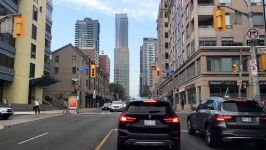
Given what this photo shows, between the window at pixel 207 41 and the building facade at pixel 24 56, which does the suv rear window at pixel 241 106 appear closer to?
the window at pixel 207 41

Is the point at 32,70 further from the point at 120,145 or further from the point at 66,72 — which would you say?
the point at 120,145

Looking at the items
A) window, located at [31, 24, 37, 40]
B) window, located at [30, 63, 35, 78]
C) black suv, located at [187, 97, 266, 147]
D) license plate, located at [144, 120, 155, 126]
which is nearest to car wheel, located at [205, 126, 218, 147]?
black suv, located at [187, 97, 266, 147]

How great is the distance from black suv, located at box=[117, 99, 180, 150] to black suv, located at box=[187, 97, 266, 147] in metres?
2.36

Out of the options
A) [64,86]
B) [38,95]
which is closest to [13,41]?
[38,95]

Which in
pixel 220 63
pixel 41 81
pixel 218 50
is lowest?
pixel 41 81

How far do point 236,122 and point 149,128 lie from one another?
11.1 feet

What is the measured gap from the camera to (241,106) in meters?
12.3

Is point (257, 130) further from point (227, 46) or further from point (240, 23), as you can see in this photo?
point (240, 23)

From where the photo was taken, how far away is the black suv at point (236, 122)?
11.9m

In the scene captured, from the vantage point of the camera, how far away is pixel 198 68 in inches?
2051

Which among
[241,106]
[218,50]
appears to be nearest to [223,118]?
[241,106]

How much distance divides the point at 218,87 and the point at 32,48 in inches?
1159

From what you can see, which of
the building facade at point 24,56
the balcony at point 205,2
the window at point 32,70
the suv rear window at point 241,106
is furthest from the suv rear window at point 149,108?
the window at point 32,70

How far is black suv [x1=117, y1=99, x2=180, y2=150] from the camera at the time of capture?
10148 mm
